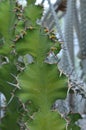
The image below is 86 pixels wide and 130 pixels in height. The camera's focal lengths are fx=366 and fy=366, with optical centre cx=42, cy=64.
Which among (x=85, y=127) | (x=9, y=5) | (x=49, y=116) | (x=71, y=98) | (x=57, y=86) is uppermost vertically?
(x=9, y=5)

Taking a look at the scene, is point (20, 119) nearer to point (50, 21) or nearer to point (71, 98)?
point (71, 98)

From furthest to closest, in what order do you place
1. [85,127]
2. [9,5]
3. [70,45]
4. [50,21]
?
[50,21], [70,45], [85,127], [9,5]

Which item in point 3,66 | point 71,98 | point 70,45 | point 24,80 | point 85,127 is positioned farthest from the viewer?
point 70,45

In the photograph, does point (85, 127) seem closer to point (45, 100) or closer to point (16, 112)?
point (16, 112)

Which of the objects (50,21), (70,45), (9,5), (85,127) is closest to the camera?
(9,5)

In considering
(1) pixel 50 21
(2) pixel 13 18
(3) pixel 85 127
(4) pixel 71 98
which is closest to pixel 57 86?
(2) pixel 13 18

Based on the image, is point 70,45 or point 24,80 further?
point 70,45

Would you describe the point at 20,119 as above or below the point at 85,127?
above

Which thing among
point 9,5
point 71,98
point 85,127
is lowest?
point 85,127

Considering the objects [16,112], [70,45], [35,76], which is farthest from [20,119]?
[70,45]
